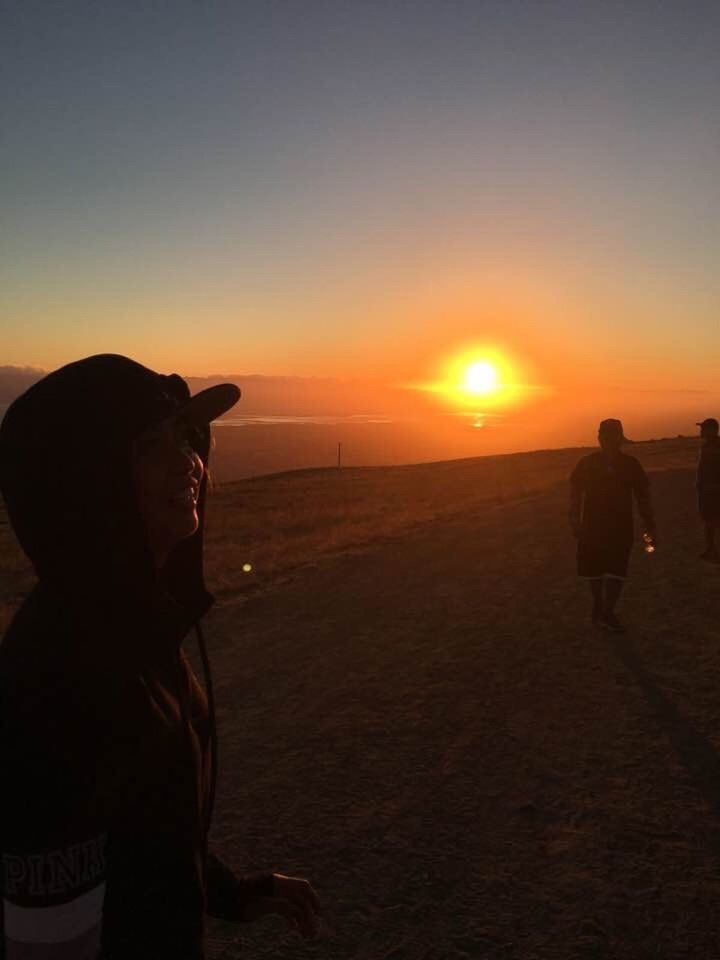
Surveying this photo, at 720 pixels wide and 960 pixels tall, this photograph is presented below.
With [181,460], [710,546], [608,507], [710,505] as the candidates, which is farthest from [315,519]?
[181,460]

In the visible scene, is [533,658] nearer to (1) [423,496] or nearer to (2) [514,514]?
(2) [514,514]

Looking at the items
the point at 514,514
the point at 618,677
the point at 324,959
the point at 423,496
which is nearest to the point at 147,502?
the point at 324,959

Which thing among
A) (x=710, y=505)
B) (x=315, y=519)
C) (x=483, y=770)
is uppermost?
(x=710, y=505)

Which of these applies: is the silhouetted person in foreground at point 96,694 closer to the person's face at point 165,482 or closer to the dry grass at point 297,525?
the person's face at point 165,482

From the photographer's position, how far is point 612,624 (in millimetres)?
8234

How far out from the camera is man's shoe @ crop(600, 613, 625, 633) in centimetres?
820

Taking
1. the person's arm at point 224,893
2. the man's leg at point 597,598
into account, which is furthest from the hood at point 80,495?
the man's leg at point 597,598

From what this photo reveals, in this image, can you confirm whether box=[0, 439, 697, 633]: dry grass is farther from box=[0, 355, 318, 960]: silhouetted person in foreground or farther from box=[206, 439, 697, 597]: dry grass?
box=[0, 355, 318, 960]: silhouetted person in foreground

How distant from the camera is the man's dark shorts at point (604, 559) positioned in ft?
25.9

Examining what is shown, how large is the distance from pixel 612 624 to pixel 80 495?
7882 mm

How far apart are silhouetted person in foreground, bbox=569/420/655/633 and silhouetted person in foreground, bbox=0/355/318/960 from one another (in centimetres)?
691

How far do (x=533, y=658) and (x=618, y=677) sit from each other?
954 mm

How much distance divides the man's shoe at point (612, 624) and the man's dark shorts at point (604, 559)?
558 millimetres

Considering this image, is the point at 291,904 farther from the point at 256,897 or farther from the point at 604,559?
the point at 604,559
